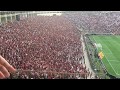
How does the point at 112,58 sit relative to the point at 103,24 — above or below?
below

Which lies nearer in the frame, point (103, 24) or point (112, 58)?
point (112, 58)

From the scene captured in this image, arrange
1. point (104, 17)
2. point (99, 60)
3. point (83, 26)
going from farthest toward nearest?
point (104, 17)
point (83, 26)
point (99, 60)

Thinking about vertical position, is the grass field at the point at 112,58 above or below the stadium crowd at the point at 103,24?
below

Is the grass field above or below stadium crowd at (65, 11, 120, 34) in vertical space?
below

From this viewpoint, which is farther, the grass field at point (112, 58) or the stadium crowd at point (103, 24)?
the stadium crowd at point (103, 24)

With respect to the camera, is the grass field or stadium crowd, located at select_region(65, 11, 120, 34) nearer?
the grass field
